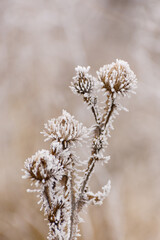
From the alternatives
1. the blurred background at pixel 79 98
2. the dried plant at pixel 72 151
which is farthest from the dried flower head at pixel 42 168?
the blurred background at pixel 79 98

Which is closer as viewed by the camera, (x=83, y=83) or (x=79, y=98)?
(x=83, y=83)

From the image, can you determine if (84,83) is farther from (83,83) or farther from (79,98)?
(79,98)

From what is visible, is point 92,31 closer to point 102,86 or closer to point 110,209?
point 110,209

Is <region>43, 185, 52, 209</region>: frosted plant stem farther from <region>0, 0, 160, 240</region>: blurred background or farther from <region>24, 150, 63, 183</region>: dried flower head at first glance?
<region>0, 0, 160, 240</region>: blurred background

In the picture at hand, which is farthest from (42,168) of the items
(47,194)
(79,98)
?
(79,98)

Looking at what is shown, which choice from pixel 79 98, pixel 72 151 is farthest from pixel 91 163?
pixel 79 98

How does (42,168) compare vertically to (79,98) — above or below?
below
